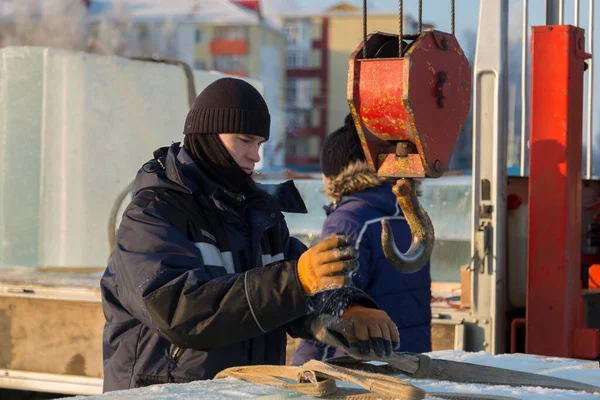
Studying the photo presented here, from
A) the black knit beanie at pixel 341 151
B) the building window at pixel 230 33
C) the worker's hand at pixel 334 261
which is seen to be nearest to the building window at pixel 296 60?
A: the building window at pixel 230 33

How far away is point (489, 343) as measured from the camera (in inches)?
188

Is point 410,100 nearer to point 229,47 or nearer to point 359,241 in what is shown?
point 359,241

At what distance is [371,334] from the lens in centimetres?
256

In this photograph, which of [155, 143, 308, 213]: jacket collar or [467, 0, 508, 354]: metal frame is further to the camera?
[467, 0, 508, 354]: metal frame

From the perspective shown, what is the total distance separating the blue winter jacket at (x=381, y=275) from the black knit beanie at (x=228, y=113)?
1095mm

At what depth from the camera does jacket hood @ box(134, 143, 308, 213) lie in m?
2.78

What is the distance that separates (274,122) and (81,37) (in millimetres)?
13104

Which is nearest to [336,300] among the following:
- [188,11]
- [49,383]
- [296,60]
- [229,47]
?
[49,383]

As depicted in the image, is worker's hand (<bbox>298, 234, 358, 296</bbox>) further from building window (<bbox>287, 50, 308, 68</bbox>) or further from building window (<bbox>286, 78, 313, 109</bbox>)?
building window (<bbox>287, 50, 308, 68</bbox>)

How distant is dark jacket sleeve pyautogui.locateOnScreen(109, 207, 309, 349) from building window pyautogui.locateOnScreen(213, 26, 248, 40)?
69684 millimetres

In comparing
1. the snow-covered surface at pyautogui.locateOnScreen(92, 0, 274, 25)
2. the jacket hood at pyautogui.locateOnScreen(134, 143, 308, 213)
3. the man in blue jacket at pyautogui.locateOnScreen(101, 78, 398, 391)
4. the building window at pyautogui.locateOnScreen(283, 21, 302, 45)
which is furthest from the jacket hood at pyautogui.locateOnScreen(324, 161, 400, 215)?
the building window at pyautogui.locateOnScreen(283, 21, 302, 45)

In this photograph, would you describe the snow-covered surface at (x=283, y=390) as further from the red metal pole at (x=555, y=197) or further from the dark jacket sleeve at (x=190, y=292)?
the red metal pole at (x=555, y=197)

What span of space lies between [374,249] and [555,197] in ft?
3.40

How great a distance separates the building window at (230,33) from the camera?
2825 inches
